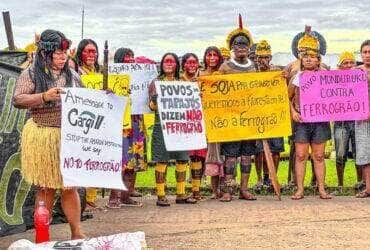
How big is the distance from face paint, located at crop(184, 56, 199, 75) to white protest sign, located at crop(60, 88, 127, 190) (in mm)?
3059

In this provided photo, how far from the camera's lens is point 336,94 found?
9.86 meters

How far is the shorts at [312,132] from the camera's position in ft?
31.7

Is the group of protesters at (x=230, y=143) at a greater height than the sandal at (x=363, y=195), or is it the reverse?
the group of protesters at (x=230, y=143)

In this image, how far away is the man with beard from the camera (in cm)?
961

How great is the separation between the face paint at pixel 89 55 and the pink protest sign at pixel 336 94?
275 centimetres

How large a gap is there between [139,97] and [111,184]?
3.26m

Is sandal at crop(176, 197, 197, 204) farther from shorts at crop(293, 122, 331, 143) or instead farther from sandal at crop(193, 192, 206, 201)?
shorts at crop(293, 122, 331, 143)

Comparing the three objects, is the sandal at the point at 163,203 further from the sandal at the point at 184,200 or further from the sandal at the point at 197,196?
the sandal at the point at 197,196

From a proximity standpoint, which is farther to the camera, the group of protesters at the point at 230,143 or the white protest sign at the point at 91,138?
the group of protesters at the point at 230,143

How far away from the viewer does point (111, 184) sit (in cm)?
637

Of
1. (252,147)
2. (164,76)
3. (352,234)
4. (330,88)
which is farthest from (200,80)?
(352,234)

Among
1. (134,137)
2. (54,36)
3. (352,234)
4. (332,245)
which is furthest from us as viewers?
(134,137)

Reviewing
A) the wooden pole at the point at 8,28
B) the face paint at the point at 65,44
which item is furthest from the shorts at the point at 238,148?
the face paint at the point at 65,44

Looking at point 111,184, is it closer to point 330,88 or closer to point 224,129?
point 224,129
